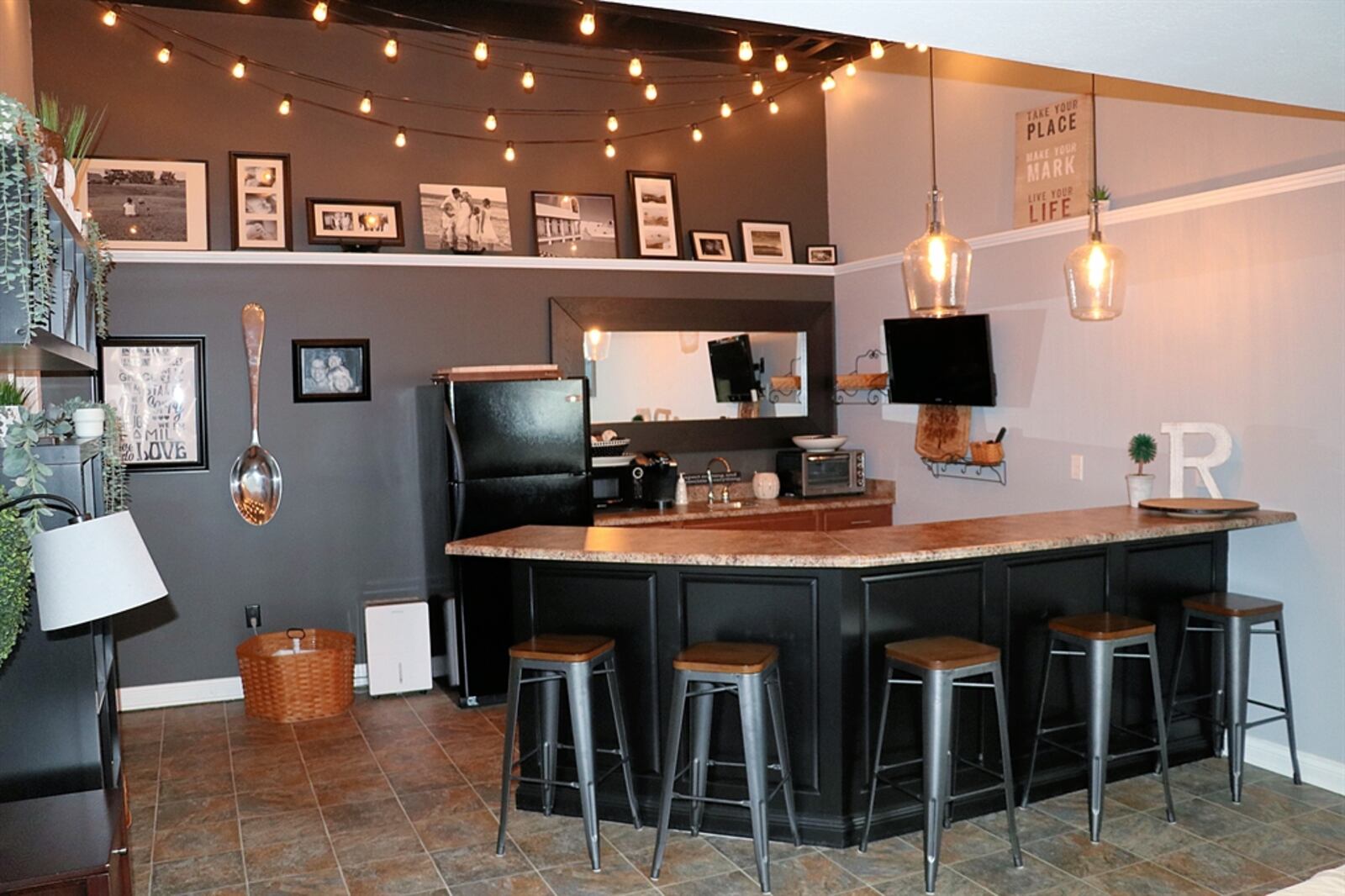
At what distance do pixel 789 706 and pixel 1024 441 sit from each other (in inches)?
94.1

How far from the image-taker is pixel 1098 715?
384 centimetres

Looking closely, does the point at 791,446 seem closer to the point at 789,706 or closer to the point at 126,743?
the point at 789,706

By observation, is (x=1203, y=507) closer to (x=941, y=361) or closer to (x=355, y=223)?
(x=941, y=361)

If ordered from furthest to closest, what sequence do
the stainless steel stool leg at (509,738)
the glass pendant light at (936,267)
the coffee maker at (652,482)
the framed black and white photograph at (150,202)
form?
the coffee maker at (652,482), the framed black and white photograph at (150,202), the stainless steel stool leg at (509,738), the glass pendant light at (936,267)

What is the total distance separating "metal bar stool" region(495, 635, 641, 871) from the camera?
3633 millimetres

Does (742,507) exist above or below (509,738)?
above

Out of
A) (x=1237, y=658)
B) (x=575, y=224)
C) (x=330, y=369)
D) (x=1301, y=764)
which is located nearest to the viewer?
(x=1237, y=658)

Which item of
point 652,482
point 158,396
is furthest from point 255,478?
point 652,482

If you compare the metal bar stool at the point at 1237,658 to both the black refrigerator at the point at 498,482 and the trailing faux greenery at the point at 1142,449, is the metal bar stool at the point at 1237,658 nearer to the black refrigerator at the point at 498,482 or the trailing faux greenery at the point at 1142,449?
the trailing faux greenery at the point at 1142,449

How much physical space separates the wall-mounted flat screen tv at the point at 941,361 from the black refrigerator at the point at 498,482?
183 cm

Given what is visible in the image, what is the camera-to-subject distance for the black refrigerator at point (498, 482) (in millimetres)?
5531

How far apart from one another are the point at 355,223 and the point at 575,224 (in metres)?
1.25

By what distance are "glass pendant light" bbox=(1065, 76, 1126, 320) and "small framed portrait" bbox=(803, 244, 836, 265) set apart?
2986 mm

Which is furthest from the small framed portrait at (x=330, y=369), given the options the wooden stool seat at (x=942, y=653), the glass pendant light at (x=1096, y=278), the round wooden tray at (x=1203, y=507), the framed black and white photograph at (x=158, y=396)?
the round wooden tray at (x=1203, y=507)
